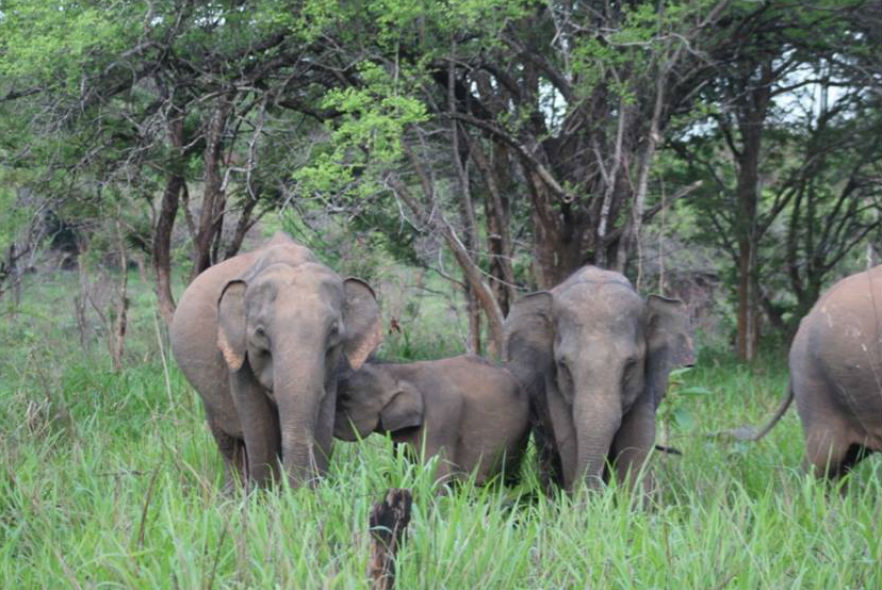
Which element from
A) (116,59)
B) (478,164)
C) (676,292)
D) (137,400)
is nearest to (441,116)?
(478,164)

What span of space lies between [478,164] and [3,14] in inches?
149

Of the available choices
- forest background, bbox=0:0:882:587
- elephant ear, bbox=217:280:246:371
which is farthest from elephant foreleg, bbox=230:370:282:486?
forest background, bbox=0:0:882:587

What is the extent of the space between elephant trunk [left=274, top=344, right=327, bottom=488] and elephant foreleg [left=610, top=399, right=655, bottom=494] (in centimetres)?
150

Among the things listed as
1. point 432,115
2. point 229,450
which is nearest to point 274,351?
point 229,450

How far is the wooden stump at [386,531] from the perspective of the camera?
4.25m

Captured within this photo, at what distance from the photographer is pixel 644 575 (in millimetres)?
4637

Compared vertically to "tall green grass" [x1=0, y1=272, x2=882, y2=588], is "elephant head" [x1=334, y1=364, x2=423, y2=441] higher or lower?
higher

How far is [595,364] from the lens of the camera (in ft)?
19.4

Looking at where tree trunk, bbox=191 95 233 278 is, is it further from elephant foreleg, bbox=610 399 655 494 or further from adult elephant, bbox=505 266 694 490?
elephant foreleg, bbox=610 399 655 494

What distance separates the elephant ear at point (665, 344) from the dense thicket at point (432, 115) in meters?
2.53

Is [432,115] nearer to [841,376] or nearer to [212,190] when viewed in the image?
[212,190]

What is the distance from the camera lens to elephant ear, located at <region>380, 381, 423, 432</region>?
6465 millimetres

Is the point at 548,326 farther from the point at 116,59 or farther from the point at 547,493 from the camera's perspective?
the point at 116,59

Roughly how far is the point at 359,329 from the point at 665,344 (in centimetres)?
146
